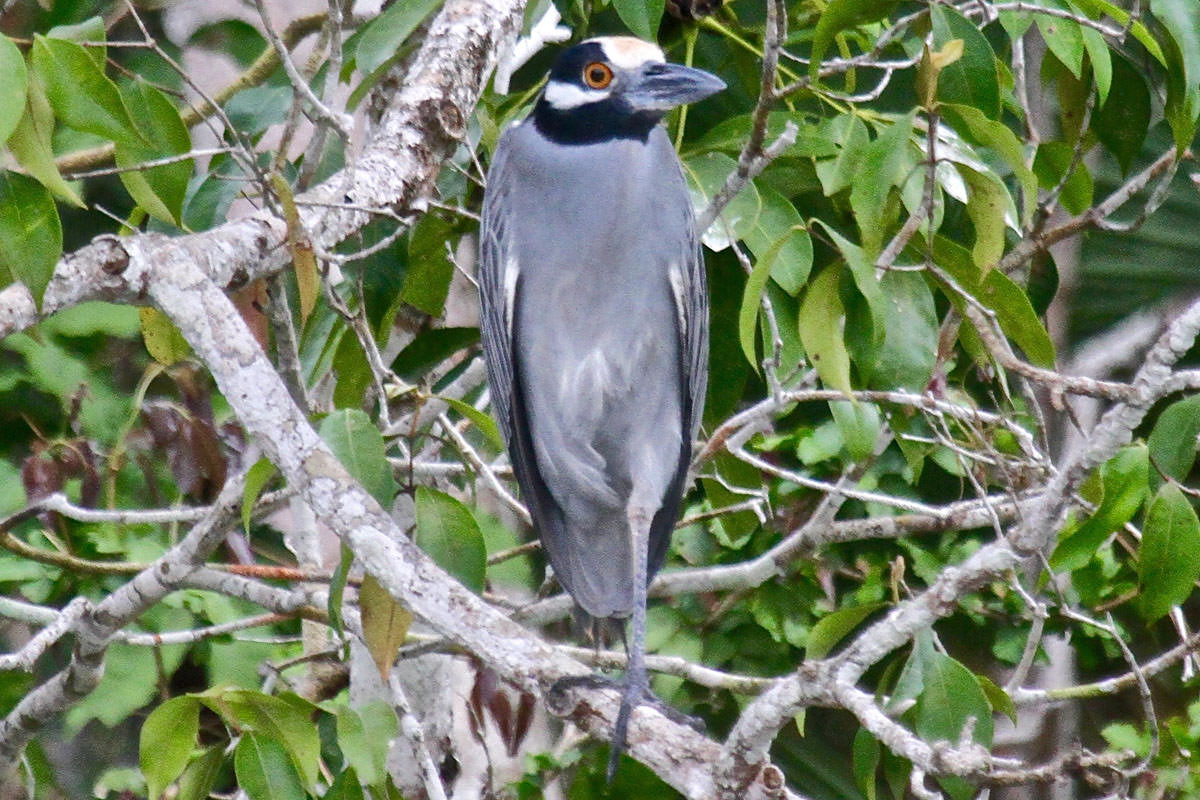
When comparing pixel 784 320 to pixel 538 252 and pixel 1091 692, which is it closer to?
pixel 538 252

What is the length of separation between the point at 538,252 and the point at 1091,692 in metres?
1.23

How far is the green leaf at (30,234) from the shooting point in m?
1.56

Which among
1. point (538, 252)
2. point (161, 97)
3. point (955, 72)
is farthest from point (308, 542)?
point (955, 72)

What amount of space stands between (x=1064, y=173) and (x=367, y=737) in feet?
4.81

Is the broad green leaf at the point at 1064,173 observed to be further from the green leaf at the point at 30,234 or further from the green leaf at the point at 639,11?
the green leaf at the point at 30,234

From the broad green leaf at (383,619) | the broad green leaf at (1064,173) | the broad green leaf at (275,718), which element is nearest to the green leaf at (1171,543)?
the broad green leaf at (1064,173)

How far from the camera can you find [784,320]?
2.04 metres

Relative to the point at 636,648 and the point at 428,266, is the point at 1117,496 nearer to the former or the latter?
the point at 636,648

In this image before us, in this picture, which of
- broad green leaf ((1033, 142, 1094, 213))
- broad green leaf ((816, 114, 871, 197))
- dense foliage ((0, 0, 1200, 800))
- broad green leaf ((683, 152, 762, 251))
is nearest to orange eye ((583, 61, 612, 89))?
dense foliage ((0, 0, 1200, 800))

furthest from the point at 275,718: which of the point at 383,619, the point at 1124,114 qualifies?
the point at 1124,114

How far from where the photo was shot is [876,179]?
65.0 inches

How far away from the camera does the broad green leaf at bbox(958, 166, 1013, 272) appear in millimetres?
1745

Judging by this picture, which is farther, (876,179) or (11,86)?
(876,179)

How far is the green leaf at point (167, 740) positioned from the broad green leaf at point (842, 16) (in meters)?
1.20
